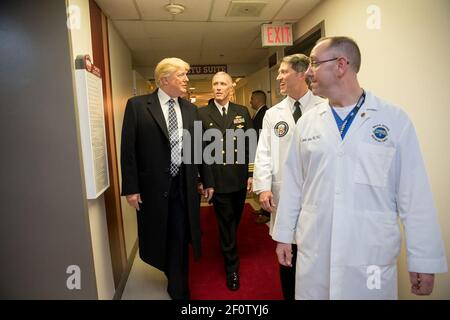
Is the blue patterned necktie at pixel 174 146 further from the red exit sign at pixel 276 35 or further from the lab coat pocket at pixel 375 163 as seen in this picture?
the red exit sign at pixel 276 35

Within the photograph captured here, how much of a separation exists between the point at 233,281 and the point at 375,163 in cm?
165

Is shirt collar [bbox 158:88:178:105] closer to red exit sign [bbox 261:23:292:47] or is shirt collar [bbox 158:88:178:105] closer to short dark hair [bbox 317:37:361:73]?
short dark hair [bbox 317:37:361:73]

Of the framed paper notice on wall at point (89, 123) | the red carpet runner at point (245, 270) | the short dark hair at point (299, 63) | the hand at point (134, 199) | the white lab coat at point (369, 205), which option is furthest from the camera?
the red carpet runner at point (245, 270)

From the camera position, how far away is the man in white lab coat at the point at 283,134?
1.84 metres

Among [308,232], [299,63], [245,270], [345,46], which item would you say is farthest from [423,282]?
[245,270]

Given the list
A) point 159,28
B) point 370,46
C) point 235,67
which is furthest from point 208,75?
point 370,46

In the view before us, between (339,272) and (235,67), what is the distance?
4.81 m

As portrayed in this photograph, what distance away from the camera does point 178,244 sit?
2.21 metres

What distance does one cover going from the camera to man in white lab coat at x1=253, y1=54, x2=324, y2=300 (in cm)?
184

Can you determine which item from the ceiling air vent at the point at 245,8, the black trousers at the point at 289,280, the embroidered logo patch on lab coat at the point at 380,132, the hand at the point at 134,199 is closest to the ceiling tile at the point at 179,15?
the ceiling air vent at the point at 245,8

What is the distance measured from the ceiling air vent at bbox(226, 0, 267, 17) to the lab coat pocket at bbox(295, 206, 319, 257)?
2.01 metres

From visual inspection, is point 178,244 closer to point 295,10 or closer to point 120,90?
point 120,90

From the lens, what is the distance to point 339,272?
1207mm
